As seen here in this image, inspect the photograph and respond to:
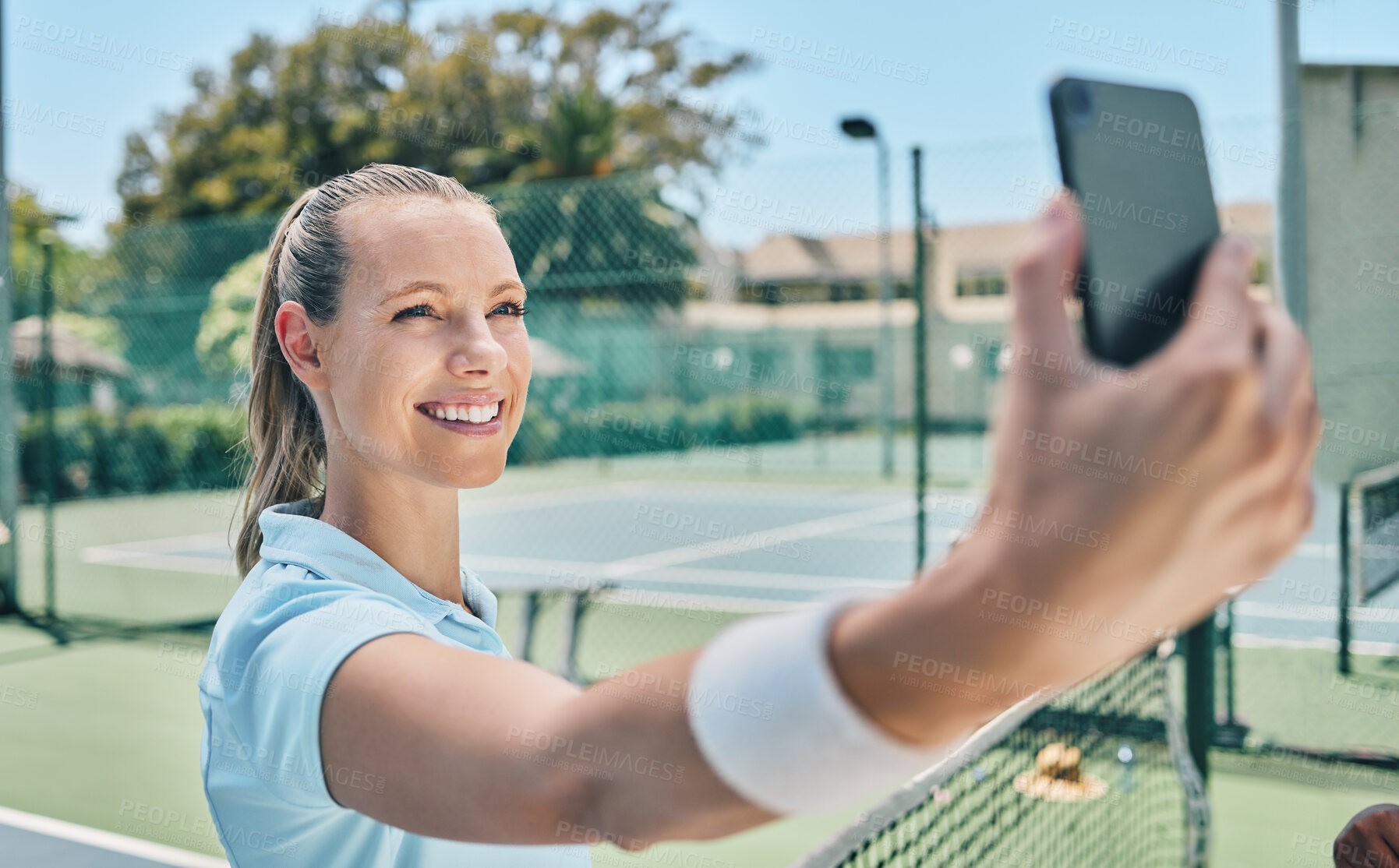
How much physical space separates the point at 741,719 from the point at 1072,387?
0.87 ft

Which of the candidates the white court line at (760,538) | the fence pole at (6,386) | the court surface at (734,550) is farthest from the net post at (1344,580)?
the fence pole at (6,386)

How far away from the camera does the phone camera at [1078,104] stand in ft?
1.86

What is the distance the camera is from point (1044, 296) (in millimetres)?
484

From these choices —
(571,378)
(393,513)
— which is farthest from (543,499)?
(393,513)

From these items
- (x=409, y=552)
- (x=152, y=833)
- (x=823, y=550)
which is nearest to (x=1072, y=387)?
(x=409, y=552)

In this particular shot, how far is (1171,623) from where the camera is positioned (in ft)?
1.69

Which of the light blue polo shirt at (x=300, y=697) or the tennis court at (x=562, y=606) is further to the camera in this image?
the tennis court at (x=562, y=606)

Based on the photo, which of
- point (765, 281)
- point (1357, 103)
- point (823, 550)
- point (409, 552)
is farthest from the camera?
point (765, 281)

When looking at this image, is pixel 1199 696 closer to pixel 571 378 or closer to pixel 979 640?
pixel 979 640

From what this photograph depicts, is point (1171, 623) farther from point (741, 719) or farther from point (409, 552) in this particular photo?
point (409, 552)

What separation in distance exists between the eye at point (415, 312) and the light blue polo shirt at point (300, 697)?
0.81 feet

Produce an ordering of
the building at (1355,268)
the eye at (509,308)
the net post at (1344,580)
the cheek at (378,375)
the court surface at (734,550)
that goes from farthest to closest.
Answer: the court surface at (734,550)
the building at (1355,268)
the net post at (1344,580)
the eye at (509,308)
the cheek at (378,375)

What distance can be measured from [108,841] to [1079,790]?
3400 millimetres

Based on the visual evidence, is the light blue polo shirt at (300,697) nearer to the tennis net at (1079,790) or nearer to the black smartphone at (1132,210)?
the black smartphone at (1132,210)
